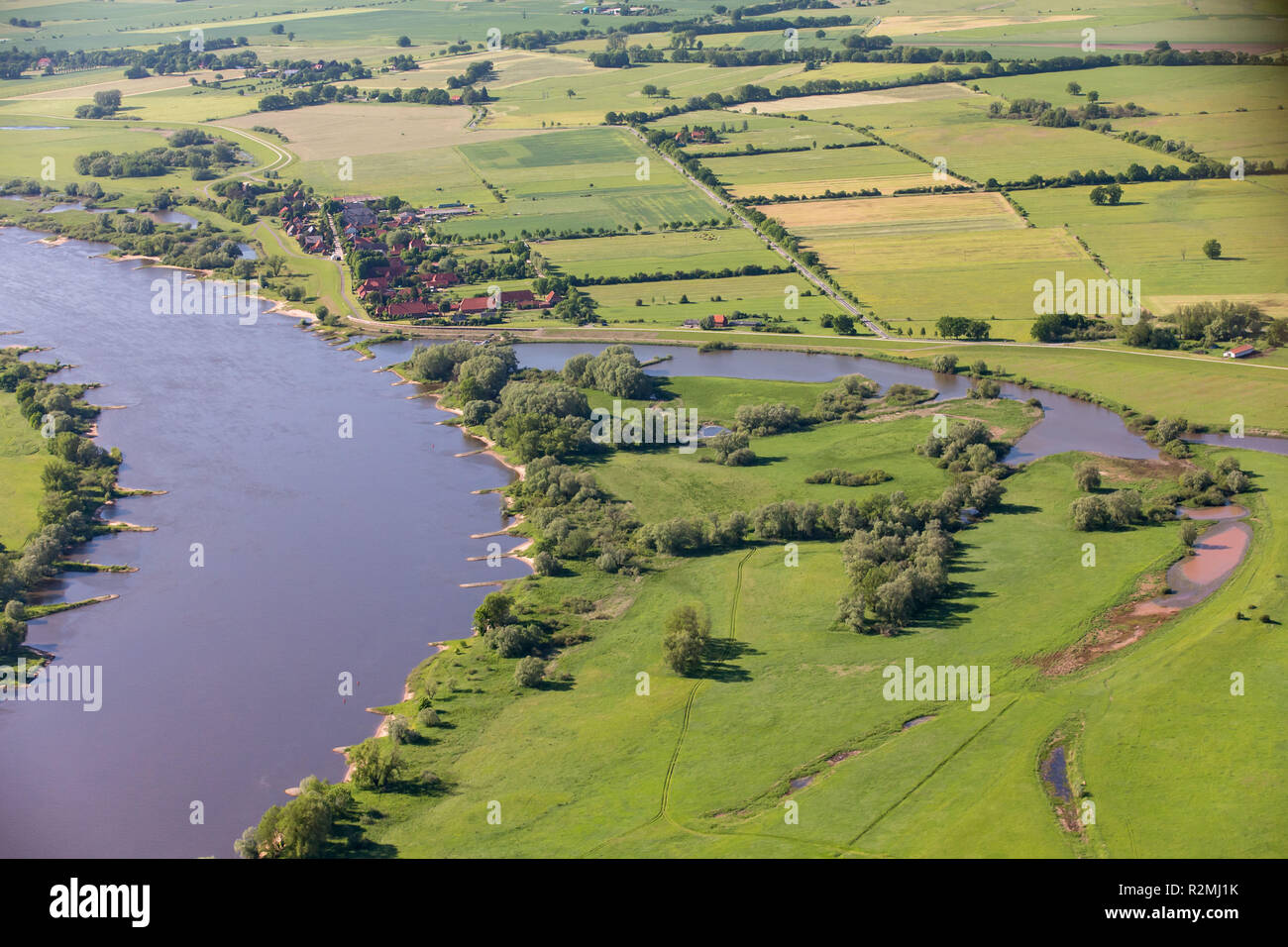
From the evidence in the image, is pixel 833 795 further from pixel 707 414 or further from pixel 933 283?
pixel 933 283

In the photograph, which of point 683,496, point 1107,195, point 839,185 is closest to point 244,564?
point 683,496

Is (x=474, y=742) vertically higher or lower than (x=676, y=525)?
lower

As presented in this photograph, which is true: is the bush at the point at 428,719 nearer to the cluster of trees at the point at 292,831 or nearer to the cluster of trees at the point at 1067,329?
the cluster of trees at the point at 292,831

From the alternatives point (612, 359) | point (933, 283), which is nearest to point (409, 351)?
point (612, 359)

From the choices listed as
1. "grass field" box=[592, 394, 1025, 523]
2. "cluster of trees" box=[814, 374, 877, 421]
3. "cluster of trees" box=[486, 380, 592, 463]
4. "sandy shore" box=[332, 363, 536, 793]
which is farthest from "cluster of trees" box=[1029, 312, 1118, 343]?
"sandy shore" box=[332, 363, 536, 793]

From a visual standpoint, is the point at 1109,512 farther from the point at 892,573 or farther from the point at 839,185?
the point at 839,185

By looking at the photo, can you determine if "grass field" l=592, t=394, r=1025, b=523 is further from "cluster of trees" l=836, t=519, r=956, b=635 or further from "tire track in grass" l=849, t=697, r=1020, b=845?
"tire track in grass" l=849, t=697, r=1020, b=845
